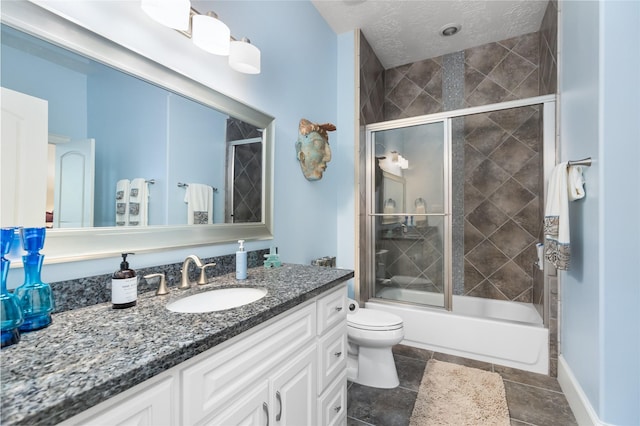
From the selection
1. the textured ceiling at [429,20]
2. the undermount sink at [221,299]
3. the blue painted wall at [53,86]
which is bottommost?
the undermount sink at [221,299]

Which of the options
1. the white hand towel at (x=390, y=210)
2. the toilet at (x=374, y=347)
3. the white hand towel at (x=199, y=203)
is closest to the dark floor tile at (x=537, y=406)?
the toilet at (x=374, y=347)

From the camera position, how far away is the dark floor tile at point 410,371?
1956mm

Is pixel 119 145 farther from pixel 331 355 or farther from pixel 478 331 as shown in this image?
pixel 478 331

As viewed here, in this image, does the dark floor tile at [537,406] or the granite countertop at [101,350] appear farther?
the dark floor tile at [537,406]

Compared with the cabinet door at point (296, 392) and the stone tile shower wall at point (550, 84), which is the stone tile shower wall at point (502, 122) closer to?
the stone tile shower wall at point (550, 84)

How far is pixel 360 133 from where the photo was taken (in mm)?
2738

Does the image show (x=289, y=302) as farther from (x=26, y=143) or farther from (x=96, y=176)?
(x=26, y=143)

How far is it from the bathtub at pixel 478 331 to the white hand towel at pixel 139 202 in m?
2.14

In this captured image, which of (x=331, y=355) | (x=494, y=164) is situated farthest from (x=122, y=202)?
(x=494, y=164)

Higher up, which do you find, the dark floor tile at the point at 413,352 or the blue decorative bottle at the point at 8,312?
the blue decorative bottle at the point at 8,312

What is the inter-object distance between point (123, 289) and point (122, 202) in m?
0.33

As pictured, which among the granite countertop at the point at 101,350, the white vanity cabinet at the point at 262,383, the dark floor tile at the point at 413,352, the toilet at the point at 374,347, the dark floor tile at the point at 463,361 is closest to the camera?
the granite countertop at the point at 101,350

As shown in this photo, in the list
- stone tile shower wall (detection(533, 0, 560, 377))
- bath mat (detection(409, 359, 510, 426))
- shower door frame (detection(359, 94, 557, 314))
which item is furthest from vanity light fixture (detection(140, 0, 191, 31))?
stone tile shower wall (detection(533, 0, 560, 377))

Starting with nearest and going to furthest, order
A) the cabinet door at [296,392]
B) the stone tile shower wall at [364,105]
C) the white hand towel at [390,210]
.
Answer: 1. the cabinet door at [296,392]
2. the stone tile shower wall at [364,105]
3. the white hand towel at [390,210]
